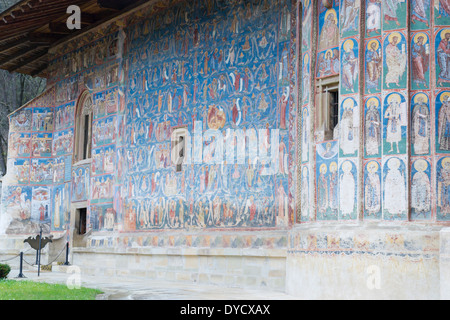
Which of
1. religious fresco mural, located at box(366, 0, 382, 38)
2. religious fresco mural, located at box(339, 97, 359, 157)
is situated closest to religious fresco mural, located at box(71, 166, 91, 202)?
religious fresco mural, located at box(339, 97, 359, 157)

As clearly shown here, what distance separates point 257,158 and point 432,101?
13.7ft

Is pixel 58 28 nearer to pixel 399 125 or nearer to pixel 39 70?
pixel 39 70

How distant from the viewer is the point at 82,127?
2014 cm

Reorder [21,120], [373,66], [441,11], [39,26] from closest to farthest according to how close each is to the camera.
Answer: [441,11]
[373,66]
[39,26]
[21,120]

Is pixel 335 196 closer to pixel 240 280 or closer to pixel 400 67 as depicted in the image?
pixel 400 67

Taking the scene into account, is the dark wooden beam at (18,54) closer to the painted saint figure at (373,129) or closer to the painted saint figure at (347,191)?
the painted saint figure at (347,191)

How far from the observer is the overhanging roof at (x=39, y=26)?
17.2 m

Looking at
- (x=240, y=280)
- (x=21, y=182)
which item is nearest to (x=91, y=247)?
(x=21, y=182)

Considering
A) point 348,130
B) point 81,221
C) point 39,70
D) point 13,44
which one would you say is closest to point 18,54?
point 13,44

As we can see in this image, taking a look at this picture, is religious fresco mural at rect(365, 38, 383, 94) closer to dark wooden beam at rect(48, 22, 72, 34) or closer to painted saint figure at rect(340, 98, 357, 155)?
painted saint figure at rect(340, 98, 357, 155)

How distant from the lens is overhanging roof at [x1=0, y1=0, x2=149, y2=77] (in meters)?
17.2

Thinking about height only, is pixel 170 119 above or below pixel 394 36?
below

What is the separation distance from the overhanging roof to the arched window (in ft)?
6.71

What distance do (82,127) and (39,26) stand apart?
322cm
